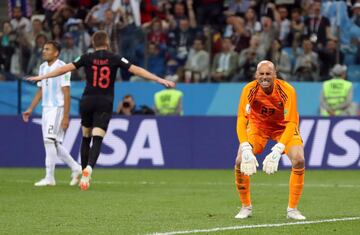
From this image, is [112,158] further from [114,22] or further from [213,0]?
[213,0]

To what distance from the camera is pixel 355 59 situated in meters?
23.1

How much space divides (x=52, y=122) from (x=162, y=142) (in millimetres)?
5198

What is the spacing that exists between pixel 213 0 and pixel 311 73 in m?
3.92

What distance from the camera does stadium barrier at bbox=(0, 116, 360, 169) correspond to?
829 inches

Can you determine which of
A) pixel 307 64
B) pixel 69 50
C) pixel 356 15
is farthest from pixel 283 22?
pixel 69 50

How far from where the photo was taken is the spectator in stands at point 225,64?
23453 millimetres

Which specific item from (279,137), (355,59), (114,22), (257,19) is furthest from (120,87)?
(279,137)

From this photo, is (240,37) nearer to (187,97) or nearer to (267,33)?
(267,33)

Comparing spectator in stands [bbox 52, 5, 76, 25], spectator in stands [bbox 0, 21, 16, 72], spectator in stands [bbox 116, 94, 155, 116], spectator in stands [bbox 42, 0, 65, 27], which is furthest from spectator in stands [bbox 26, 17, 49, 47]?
spectator in stands [bbox 116, 94, 155, 116]

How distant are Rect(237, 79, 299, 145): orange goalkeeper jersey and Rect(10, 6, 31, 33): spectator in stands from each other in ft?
46.0

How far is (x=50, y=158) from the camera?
16.3m

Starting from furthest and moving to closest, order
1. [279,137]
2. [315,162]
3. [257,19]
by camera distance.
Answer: [257,19] < [315,162] < [279,137]

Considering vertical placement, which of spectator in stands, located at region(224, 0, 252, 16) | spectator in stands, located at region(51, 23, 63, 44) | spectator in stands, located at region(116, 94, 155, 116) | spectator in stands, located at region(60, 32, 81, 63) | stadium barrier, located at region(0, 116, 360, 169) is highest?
spectator in stands, located at region(224, 0, 252, 16)

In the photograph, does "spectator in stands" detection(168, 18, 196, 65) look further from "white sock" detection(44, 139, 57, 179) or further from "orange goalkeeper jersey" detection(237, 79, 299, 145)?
"orange goalkeeper jersey" detection(237, 79, 299, 145)
